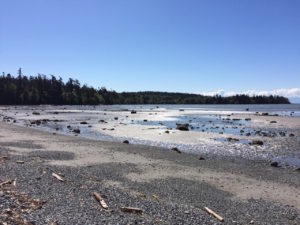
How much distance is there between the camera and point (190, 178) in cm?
1627

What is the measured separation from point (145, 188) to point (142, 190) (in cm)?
41

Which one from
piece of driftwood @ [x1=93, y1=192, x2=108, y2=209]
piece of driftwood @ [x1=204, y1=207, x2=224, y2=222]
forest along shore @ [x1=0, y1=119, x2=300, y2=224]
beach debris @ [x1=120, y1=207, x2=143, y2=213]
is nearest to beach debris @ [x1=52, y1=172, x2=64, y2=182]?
forest along shore @ [x1=0, y1=119, x2=300, y2=224]

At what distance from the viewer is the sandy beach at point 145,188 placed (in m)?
9.59

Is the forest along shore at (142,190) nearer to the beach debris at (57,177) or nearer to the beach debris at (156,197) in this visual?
the beach debris at (156,197)

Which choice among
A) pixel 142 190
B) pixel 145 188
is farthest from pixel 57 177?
pixel 145 188

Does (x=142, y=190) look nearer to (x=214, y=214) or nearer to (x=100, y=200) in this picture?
(x=100, y=200)

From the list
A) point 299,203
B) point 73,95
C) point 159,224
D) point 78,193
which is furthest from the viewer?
point 73,95

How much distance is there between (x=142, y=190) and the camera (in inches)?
535

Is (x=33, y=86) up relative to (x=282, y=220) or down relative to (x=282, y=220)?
up

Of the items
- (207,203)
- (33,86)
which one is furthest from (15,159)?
(33,86)

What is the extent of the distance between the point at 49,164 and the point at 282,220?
1212 cm

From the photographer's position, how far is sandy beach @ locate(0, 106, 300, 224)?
9.59m

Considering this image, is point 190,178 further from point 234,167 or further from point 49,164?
point 49,164

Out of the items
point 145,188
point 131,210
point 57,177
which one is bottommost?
point 145,188
